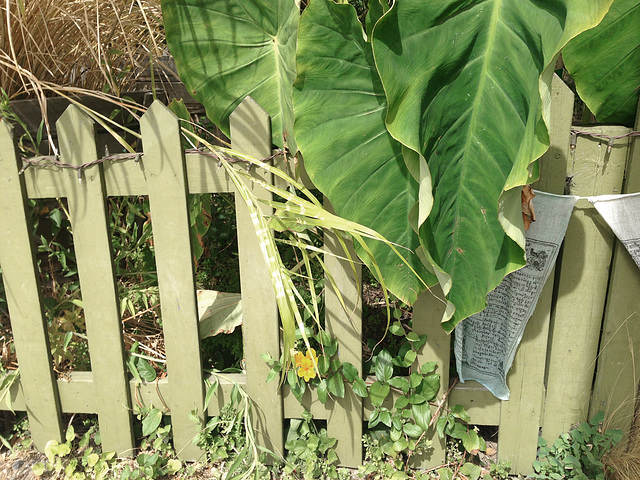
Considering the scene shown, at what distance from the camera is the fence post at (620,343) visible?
5.61 feet

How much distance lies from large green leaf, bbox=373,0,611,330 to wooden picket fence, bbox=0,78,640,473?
0.30 metres

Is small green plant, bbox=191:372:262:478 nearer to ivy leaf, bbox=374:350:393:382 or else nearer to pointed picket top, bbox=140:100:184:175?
ivy leaf, bbox=374:350:393:382

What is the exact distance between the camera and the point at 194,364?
1.90m

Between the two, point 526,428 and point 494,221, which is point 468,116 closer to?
point 494,221

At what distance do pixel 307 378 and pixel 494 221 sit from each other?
2.55 feet

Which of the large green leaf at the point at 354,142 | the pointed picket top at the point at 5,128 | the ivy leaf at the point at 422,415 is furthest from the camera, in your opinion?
the ivy leaf at the point at 422,415

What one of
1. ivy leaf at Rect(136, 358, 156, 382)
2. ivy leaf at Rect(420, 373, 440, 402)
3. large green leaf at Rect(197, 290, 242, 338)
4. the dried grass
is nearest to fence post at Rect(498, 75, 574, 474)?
ivy leaf at Rect(420, 373, 440, 402)

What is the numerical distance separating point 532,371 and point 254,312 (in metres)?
0.94

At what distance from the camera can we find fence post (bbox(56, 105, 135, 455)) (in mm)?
1721

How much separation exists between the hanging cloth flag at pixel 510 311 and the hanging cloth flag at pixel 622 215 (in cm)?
9

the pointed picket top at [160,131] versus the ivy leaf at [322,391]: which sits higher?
the pointed picket top at [160,131]

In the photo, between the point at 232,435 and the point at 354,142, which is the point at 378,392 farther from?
the point at 354,142

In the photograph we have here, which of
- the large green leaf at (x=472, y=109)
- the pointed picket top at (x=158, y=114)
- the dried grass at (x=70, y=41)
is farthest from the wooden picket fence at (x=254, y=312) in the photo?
the dried grass at (x=70, y=41)

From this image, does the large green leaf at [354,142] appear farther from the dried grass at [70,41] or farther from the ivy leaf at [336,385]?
the dried grass at [70,41]
